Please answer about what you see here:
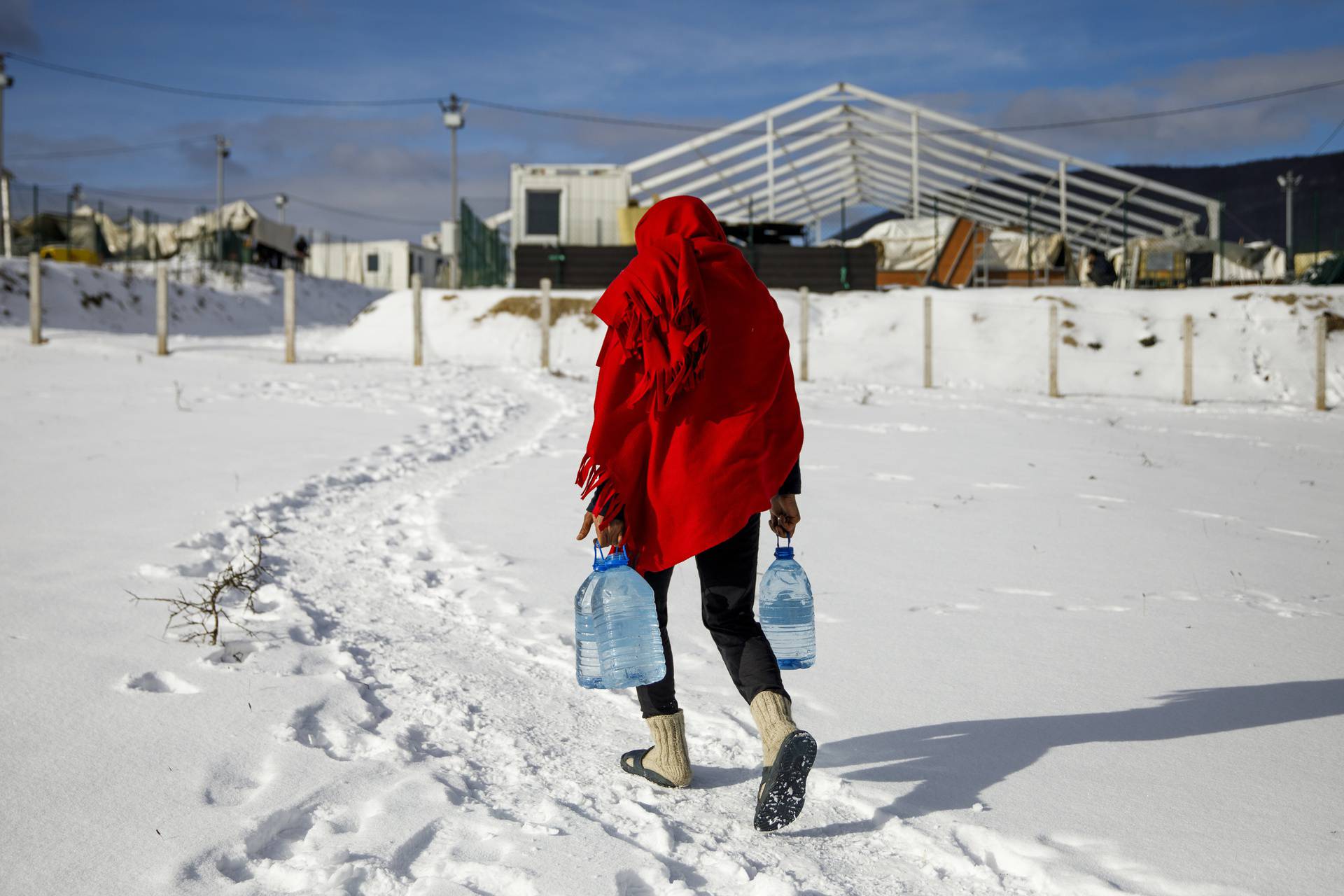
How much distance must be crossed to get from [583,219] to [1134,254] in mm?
12793

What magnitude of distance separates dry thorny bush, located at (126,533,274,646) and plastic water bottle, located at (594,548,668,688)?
1.71 meters

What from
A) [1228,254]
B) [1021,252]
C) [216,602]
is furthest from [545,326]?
[1228,254]

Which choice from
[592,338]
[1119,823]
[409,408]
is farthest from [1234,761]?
[592,338]

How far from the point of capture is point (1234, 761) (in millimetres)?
2846

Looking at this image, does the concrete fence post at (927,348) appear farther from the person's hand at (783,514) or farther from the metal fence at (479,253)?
the person's hand at (783,514)

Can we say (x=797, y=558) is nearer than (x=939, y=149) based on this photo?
Yes

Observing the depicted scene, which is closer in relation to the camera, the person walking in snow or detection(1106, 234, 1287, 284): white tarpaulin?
the person walking in snow

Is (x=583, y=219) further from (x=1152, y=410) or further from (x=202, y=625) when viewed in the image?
(x=202, y=625)

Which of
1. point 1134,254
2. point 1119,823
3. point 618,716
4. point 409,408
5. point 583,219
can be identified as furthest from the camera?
point 583,219

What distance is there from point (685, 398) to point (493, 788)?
3.76ft

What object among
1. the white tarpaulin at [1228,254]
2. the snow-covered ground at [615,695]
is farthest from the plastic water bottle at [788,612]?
the white tarpaulin at [1228,254]

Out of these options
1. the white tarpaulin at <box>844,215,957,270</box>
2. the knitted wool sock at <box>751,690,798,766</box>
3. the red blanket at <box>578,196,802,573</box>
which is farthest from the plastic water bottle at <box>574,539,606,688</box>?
the white tarpaulin at <box>844,215,957,270</box>

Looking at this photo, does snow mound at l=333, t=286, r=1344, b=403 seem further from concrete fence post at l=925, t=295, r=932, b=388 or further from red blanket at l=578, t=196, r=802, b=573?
red blanket at l=578, t=196, r=802, b=573

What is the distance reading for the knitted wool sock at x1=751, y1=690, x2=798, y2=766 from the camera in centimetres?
243
